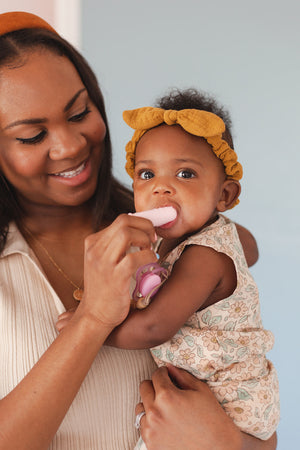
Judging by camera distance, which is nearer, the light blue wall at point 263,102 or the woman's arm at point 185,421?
the woman's arm at point 185,421

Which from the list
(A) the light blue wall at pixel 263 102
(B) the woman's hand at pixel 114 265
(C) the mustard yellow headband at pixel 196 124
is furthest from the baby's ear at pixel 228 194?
(A) the light blue wall at pixel 263 102

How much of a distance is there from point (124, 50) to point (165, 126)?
2.02 meters

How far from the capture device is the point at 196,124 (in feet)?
4.07

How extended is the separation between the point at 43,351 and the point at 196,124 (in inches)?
23.3

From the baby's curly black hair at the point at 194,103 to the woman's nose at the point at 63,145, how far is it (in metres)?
0.25

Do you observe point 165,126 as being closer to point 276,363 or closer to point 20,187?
point 20,187

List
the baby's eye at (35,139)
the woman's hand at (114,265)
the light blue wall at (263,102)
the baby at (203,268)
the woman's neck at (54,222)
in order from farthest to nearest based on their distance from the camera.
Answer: the light blue wall at (263,102) → the woman's neck at (54,222) → the baby's eye at (35,139) → the baby at (203,268) → the woman's hand at (114,265)

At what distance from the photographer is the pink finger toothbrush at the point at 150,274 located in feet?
3.82

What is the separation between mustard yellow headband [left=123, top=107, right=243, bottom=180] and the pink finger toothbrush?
0.58 feet

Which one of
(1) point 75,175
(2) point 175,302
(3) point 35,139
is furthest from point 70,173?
(2) point 175,302

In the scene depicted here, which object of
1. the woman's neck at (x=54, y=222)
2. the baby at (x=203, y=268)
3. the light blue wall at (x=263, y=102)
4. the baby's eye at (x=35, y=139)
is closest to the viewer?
the baby at (x=203, y=268)

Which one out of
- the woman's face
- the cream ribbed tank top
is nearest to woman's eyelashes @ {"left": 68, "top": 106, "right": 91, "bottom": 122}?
the woman's face

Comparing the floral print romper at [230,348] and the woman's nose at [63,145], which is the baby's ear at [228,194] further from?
the woman's nose at [63,145]

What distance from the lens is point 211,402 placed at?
1.24 metres
